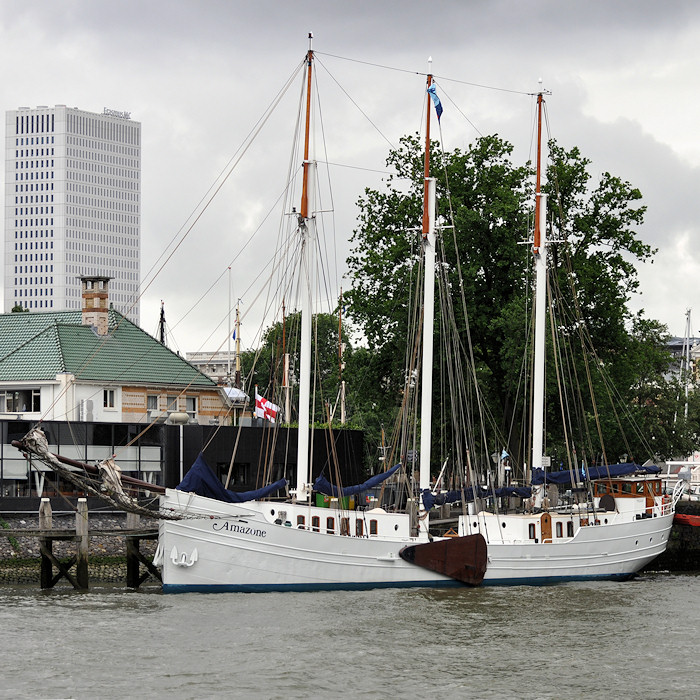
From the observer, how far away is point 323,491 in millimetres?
47406

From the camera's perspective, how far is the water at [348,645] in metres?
29.3

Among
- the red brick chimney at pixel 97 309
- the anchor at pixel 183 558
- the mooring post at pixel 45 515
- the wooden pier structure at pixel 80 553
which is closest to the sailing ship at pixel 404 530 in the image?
the anchor at pixel 183 558

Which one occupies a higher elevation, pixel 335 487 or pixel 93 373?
pixel 93 373

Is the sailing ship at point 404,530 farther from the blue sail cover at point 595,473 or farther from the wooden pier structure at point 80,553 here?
the wooden pier structure at point 80,553

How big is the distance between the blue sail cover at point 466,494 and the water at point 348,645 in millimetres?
3741

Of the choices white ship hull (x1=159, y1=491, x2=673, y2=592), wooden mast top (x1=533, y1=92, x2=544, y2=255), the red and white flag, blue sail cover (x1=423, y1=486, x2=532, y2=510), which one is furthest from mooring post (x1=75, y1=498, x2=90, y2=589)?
wooden mast top (x1=533, y1=92, x2=544, y2=255)

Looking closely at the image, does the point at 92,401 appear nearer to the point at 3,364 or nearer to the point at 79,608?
the point at 3,364

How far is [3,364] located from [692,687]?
140 feet

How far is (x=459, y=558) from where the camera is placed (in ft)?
156

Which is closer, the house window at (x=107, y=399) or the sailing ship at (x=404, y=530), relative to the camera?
the sailing ship at (x=404, y=530)

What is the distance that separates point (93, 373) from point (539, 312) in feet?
69.8

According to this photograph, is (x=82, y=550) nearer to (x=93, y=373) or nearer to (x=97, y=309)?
(x=93, y=373)

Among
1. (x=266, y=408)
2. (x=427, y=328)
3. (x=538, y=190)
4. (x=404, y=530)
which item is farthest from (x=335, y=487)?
(x=538, y=190)

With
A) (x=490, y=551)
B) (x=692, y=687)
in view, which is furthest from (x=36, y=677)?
(x=490, y=551)
